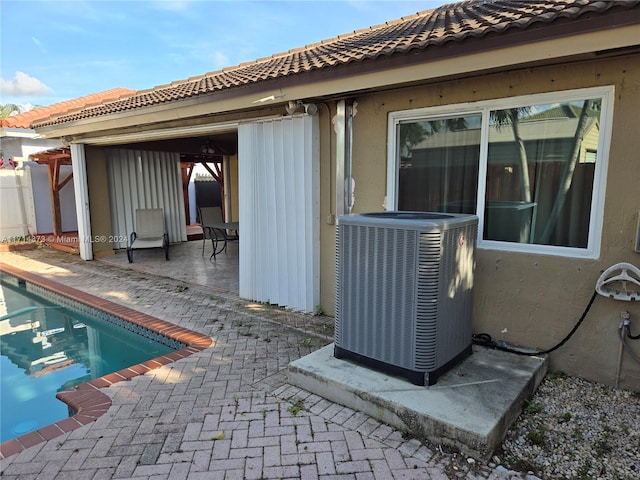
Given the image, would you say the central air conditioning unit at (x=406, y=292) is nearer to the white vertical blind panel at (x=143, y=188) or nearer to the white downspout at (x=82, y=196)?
the white downspout at (x=82, y=196)

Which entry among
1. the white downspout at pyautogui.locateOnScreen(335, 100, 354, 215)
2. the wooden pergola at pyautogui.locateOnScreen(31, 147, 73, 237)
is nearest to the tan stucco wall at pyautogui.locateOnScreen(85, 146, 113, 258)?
the wooden pergola at pyautogui.locateOnScreen(31, 147, 73, 237)

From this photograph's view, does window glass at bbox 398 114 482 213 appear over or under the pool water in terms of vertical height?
over

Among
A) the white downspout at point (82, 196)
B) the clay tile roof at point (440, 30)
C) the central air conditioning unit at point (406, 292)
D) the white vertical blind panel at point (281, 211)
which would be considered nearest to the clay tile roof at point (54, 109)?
the white downspout at point (82, 196)

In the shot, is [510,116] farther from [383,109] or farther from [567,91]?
[383,109]

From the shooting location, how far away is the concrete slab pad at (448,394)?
2.62m

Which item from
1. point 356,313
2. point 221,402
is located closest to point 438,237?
point 356,313

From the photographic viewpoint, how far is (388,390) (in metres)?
3.04

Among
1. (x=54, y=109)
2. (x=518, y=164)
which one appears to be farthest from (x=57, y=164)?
(x=518, y=164)

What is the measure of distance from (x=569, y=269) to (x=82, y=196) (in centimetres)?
1029

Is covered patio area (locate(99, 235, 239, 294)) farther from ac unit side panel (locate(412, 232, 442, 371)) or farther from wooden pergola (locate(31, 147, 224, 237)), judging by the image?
ac unit side panel (locate(412, 232, 442, 371))

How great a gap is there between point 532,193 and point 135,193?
10612 mm

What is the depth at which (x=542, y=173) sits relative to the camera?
3668 mm

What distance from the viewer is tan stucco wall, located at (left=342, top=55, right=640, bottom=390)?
3.17 m

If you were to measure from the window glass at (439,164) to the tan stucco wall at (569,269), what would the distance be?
273mm
